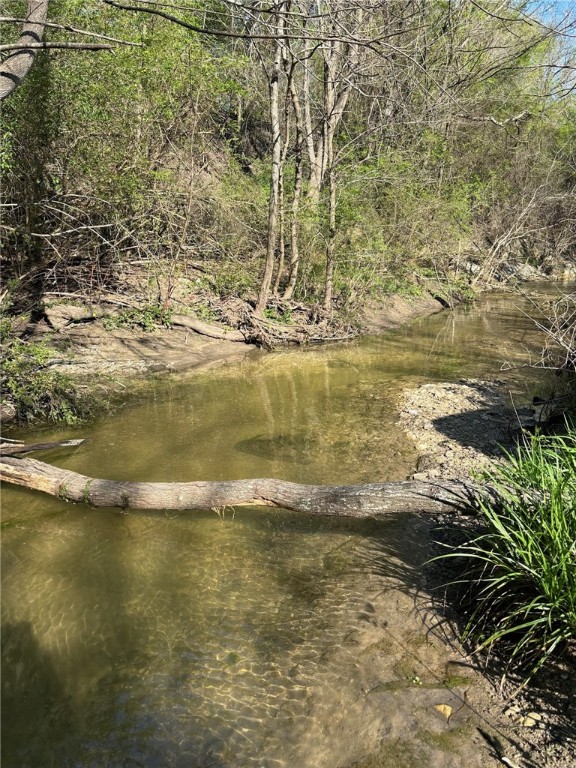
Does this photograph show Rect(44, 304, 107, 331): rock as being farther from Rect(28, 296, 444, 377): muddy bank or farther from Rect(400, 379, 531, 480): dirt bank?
Rect(400, 379, 531, 480): dirt bank

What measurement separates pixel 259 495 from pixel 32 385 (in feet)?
11.7

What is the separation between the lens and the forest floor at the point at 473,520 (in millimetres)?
2574

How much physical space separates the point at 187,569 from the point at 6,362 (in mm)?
3813

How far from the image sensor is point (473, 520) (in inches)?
179

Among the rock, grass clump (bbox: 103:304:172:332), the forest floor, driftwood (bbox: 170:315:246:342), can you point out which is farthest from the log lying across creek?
driftwood (bbox: 170:315:246:342)

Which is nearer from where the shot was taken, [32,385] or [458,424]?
[32,385]

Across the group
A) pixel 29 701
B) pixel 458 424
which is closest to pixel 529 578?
pixel 29 701

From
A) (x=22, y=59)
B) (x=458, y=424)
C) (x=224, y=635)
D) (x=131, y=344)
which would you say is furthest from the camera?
(x=131, y=344)

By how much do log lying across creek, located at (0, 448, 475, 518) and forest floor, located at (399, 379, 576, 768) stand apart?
37 cm

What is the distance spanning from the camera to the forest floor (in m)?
2.57

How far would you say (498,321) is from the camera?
1619 cm

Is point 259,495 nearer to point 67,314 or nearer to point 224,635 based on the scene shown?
point 224,635

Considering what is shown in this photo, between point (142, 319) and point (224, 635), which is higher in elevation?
point (142, 319)

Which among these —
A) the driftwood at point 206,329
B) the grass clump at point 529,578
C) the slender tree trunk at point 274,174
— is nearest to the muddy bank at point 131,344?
the driftwood at point 206,329
